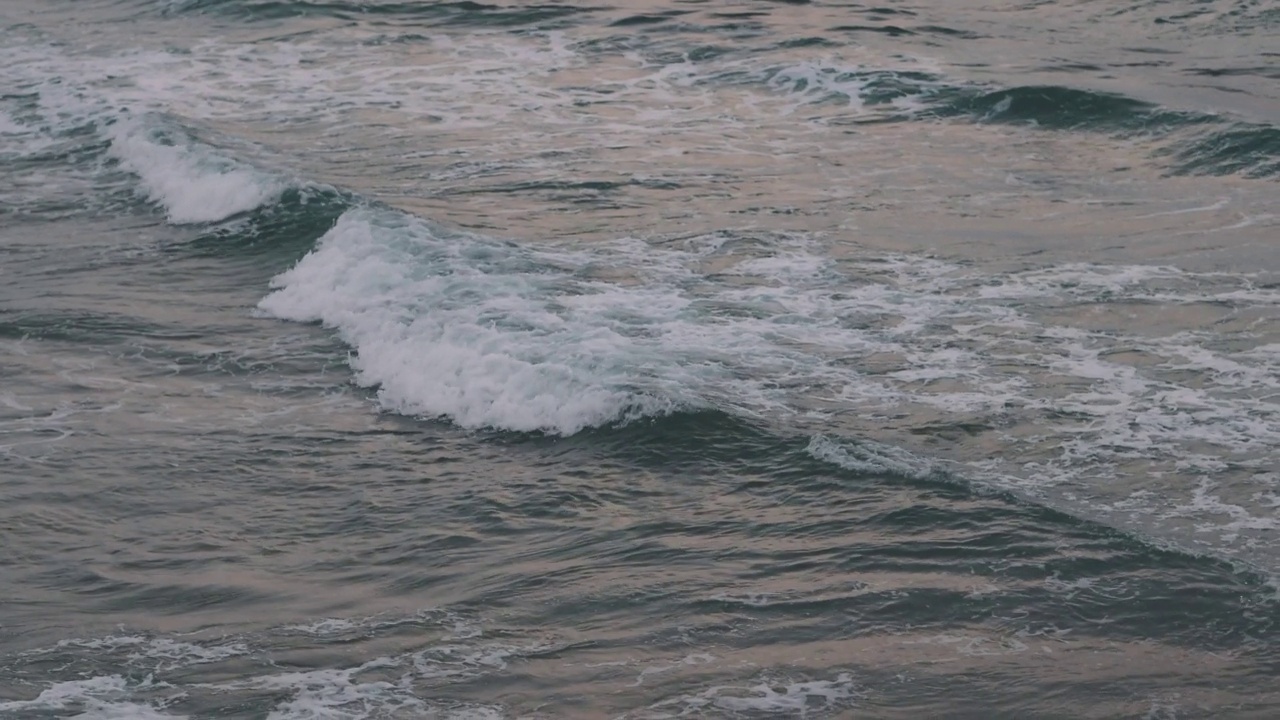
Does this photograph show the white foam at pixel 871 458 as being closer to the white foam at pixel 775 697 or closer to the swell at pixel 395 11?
the white foam at pixel 775 697

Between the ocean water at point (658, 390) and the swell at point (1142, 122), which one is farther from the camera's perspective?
the swell at point (1142, 122)

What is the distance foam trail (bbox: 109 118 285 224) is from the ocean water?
0.19 ft

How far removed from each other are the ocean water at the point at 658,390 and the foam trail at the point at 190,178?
6 centimetres

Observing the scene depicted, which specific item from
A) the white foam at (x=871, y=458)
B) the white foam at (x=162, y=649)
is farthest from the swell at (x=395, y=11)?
the white foam at (x=162, y=649)

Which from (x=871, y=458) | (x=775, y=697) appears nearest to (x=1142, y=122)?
(x=871, y=458)

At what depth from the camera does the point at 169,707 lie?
6.29 m

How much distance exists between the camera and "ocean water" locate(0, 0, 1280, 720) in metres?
6.60

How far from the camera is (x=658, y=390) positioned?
9320 mm

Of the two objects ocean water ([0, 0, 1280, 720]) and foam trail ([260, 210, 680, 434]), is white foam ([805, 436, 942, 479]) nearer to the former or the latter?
ocean water ([0, 0, 1280, 720])

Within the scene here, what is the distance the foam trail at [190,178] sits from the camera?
14.0m

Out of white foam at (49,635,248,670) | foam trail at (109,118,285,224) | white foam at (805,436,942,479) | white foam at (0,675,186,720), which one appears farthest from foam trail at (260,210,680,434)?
white foam at (0,675,186,720)

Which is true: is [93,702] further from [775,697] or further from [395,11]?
[395,11]

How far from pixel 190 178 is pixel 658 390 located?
719cm

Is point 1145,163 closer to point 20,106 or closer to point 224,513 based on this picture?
point 224,513
